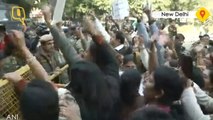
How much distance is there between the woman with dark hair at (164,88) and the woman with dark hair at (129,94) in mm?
285

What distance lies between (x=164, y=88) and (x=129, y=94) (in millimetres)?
500

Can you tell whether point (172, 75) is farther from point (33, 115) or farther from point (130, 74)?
point (33, 115)

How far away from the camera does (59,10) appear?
26.8 ft

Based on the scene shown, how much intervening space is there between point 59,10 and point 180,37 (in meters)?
4.74

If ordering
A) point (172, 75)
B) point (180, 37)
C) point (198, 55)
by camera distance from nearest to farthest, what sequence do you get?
point (172, 75), point (198, 55), point (180, 37)

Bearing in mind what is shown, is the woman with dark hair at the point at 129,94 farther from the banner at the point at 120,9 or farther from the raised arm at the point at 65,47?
the banner at the point at 120,9

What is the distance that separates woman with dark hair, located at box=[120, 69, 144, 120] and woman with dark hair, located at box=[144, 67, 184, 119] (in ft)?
0.93

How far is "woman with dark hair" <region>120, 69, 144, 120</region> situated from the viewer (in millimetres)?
4289

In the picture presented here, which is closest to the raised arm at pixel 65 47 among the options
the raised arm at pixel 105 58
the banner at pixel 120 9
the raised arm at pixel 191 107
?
the raised arm at pixel 105 58

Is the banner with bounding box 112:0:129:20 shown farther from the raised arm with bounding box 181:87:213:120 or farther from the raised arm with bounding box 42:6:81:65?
the raised arm with bounding box 181:87:213:120

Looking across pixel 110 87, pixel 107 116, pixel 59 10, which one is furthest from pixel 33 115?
pixel 59 10

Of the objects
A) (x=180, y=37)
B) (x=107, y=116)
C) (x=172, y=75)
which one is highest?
(x=172, y=75)

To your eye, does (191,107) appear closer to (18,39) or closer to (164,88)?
(164,88)

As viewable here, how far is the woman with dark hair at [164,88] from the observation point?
3.90 m
